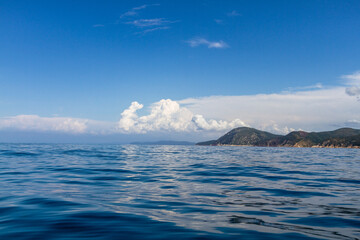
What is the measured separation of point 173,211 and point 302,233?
15.5 feet

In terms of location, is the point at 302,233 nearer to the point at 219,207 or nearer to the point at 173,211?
the point at 219,207

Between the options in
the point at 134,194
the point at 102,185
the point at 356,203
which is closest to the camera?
the point at 356,203

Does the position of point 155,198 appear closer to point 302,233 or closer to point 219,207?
point 219,207

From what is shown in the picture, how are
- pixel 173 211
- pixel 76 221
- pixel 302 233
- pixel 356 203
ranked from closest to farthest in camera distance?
pixel 302 233
pixel 76 221
pixel 173 211
pixel 356 203

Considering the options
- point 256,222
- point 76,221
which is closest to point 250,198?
point 256,222

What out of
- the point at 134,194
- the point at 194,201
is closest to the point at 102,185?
the point at 134,194

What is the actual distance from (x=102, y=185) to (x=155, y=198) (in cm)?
536

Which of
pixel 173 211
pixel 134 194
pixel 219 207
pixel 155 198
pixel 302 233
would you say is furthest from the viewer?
pixel 134 194

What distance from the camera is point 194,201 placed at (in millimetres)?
11898

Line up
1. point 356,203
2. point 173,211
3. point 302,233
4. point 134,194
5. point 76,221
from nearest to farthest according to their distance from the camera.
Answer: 1. point 302,233
2. point 76,221
3. point 173,211
4. point 356,203
5. point 134,194

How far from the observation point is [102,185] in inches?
637

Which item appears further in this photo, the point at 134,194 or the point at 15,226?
the point at 134,194

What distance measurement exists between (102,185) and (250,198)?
9328mm

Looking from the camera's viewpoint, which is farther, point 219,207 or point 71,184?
point 71,184
